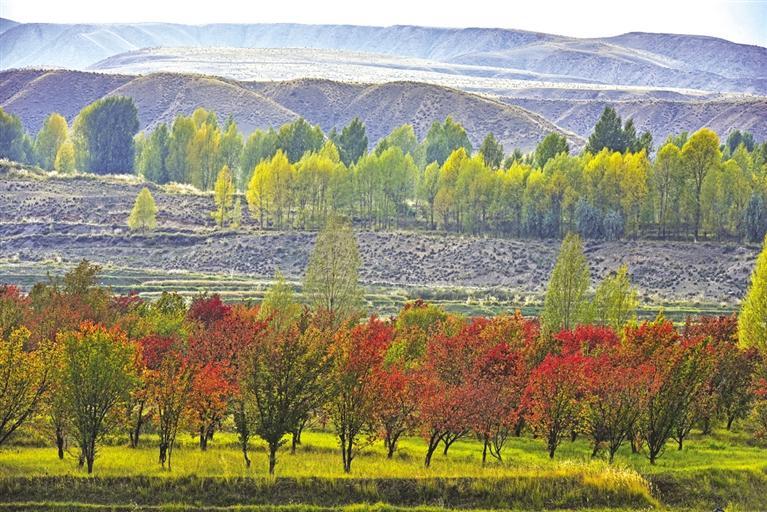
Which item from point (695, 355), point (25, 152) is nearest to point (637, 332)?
point (695, 355)

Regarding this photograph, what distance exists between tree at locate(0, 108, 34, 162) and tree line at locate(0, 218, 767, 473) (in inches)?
4657

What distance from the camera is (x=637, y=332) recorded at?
5072 cm

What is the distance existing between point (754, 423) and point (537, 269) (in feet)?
194

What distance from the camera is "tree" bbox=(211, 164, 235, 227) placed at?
12900 cm

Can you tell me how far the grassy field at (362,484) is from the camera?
122 feet

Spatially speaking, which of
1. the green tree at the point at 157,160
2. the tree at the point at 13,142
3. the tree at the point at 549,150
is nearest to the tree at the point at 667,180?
the tree at the point at 549,150

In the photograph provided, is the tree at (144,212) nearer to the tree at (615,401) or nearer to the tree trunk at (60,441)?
the tree trunk at (60,441)

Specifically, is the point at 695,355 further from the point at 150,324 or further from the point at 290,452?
the point at 150,324

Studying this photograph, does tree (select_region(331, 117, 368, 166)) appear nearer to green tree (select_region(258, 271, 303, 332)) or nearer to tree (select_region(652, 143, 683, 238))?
tree (select_region(652, 143, 683, 238))

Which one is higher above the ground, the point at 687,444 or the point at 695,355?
the point at 695,355

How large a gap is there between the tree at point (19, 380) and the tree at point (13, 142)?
446ft

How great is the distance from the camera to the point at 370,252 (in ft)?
391

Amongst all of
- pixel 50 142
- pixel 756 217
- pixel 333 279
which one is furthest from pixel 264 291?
pixel 50 142

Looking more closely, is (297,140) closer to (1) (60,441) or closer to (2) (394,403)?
(2) (394,403)
